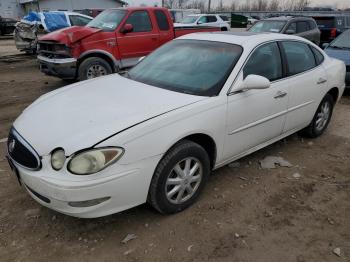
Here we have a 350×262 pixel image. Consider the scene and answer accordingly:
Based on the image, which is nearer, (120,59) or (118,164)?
(118,164)

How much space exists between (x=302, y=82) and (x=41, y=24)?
36.6 ft

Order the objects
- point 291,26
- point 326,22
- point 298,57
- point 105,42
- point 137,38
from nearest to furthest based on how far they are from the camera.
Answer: point 298,57 < point 105,42 < point 137,38 < point 291,26 < point 326,22

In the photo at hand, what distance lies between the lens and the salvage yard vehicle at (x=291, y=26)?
1124 cm

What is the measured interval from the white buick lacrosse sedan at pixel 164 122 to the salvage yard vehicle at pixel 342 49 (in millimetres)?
3341

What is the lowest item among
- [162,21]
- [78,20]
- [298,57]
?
[78,20]

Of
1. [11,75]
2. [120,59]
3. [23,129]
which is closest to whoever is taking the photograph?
[23,129]

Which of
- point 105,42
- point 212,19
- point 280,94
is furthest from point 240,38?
→ point 212,19

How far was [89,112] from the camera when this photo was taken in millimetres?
3131

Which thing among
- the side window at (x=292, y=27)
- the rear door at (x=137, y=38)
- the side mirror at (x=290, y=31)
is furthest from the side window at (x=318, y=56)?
the side window at (x=292, y=27)

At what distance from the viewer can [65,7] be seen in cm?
4238

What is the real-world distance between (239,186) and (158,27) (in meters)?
6.02

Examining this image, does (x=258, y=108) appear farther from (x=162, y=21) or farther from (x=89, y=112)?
(x=162, y=21)

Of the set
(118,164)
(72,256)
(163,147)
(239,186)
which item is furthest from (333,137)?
(72,256)

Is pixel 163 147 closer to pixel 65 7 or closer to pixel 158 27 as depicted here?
pixel 158 27
